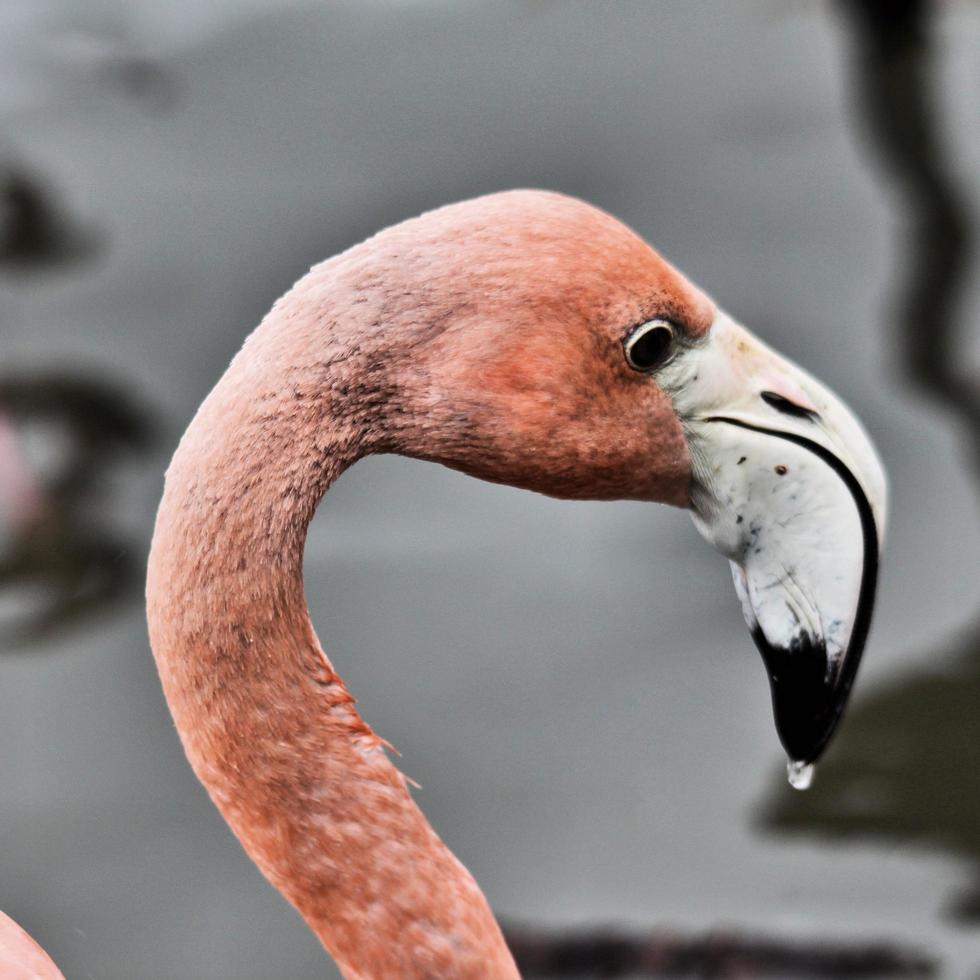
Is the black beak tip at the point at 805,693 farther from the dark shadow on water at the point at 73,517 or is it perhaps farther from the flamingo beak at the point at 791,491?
the dark shadow on water at the point at 73,517

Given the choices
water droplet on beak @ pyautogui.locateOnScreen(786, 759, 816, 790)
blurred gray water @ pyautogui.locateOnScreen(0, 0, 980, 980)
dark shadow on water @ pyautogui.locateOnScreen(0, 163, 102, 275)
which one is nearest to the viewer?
water droplet on beak @ pyautogui.locateOnScreen(786, 759, 816, 790)

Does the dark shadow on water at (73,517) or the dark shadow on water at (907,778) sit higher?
the dark shadow on water at (73,517)

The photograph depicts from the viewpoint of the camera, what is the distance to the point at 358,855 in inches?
77.2

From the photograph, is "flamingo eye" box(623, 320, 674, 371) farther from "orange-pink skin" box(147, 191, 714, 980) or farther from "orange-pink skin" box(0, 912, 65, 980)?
"orange-pink skin" box(0, 912, 65, 980)

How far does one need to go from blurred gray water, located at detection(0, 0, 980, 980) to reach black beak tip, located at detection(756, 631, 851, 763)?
1.59 metres

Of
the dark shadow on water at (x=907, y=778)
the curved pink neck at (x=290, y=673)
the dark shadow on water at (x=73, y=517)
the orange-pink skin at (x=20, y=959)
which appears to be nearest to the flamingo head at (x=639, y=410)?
the curved pink neck at (x=290, y=673)

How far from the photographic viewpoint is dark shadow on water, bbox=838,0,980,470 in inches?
207

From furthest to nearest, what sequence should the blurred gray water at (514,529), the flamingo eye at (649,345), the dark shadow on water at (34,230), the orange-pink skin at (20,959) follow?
the dark shadow on water at (34,230), the blurred gray water at (514,529), the orange-pink skin at (20,959), the flamingo eye at (649,345)

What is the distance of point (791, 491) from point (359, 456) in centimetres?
68

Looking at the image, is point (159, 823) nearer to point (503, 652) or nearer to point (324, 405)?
point (503, 652)

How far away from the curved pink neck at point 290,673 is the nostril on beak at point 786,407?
65 centimetres

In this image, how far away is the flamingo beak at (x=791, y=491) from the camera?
2.16 metres

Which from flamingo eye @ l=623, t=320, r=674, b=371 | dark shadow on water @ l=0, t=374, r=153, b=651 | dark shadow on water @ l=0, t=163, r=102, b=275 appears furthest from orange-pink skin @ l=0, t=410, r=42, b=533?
flamingo eye @ l=623, t=320, r=674, b=371

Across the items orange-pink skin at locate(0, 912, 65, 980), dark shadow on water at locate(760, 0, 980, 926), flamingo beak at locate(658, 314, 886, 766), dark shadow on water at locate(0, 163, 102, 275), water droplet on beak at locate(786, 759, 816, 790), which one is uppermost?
dark shadow on water at locate(0, 163, 102, 275)
